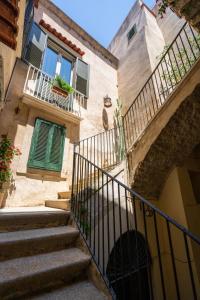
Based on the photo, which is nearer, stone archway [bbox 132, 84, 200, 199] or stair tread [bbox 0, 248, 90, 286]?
stair tread [bbox 0, 248, 90, 286]

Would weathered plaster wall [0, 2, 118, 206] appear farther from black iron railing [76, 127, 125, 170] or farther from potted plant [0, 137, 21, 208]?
black iron railing [76, 127, 125, 170]

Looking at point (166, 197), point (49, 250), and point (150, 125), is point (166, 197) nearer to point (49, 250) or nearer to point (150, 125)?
point (150, 125)

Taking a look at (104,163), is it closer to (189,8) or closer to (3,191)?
(3,191)

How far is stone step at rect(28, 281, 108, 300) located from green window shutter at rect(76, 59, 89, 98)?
21.0ft

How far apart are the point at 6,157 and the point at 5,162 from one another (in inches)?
5.2

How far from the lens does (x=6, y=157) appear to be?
13.7 feet

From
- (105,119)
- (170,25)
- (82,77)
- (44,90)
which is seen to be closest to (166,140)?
(105,119)

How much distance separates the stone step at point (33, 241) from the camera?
5.97 ft

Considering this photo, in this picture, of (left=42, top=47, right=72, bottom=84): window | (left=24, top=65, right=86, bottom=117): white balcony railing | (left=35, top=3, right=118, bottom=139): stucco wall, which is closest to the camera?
(left=24, top=65, right=86, bottom=117): white balcony railing

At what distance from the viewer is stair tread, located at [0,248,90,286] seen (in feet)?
5.07

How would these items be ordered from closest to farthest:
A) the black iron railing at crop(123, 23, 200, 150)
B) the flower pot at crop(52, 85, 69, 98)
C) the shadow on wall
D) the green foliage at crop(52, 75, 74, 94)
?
the black iron railing at crop(123, 23, 200, 150) < the flower pot at crop(52, 85, 69, 98) < the green foliage at crop(52, 75, 74, 94) < the shadow on wall

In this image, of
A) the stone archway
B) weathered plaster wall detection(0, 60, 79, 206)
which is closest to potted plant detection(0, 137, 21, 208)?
weathered plaster wall detection(0, 60, 79, 206)

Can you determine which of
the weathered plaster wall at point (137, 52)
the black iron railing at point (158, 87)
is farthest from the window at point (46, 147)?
the weathered plaster wall at point (137, 52)

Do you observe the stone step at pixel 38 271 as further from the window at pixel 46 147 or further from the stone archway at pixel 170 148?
the window at pixel 46 147
